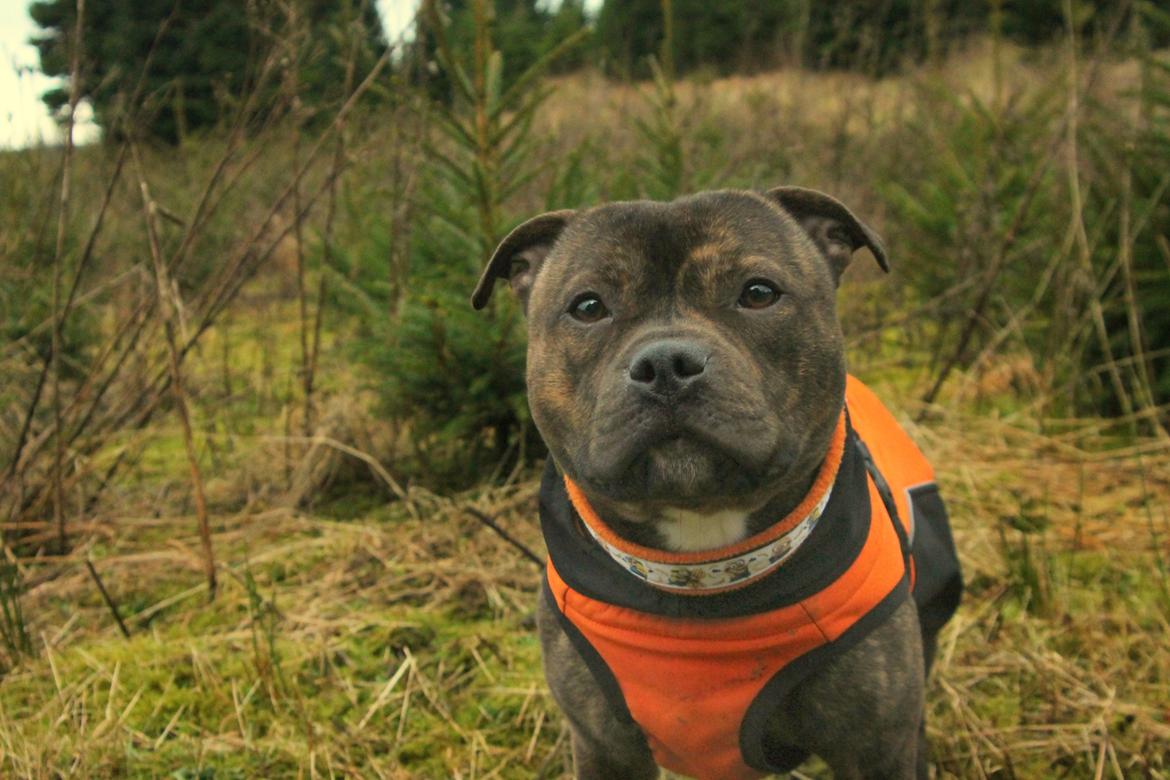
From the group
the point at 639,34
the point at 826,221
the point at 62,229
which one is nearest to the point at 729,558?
the point at 826,221

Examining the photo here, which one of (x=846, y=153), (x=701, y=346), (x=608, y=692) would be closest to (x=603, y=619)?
(x=608, y=692)

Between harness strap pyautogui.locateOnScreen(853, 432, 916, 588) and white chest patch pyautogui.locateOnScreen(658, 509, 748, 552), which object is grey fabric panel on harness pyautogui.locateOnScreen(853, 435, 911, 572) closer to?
harness strap pyautogui.locateOnScreen(853, 432, 916, 588)

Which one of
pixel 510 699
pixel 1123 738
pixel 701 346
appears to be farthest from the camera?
pixel 510 699

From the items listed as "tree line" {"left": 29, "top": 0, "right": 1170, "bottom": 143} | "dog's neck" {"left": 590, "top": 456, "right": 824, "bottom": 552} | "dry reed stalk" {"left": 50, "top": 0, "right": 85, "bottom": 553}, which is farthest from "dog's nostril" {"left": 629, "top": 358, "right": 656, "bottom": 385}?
"tree line" {"left": 29, "top": 0, "right": 1170, "bottom": 143}

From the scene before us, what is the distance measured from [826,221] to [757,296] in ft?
1.63

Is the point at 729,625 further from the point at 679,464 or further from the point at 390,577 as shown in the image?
the point at 390,577

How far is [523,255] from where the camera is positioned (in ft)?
9.12

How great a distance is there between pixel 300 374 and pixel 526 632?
2.30m

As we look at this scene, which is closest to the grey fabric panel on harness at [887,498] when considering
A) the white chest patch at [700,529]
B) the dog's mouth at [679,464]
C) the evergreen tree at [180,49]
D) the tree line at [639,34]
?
the white chest patch at [700,529]

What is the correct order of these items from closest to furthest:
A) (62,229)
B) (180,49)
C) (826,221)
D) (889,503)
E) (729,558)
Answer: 1. (729,558)
2. (889,503)
3. (826,221)
4. (62,229)
5. (180,49)

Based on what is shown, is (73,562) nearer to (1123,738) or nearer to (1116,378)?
(1123,738)

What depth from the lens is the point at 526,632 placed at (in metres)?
3.61

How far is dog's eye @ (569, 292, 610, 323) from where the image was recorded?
235 cm

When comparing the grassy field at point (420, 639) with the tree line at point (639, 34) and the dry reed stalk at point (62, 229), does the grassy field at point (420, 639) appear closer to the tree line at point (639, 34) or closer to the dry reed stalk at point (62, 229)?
the dry reed stalk at point (62, 229)
